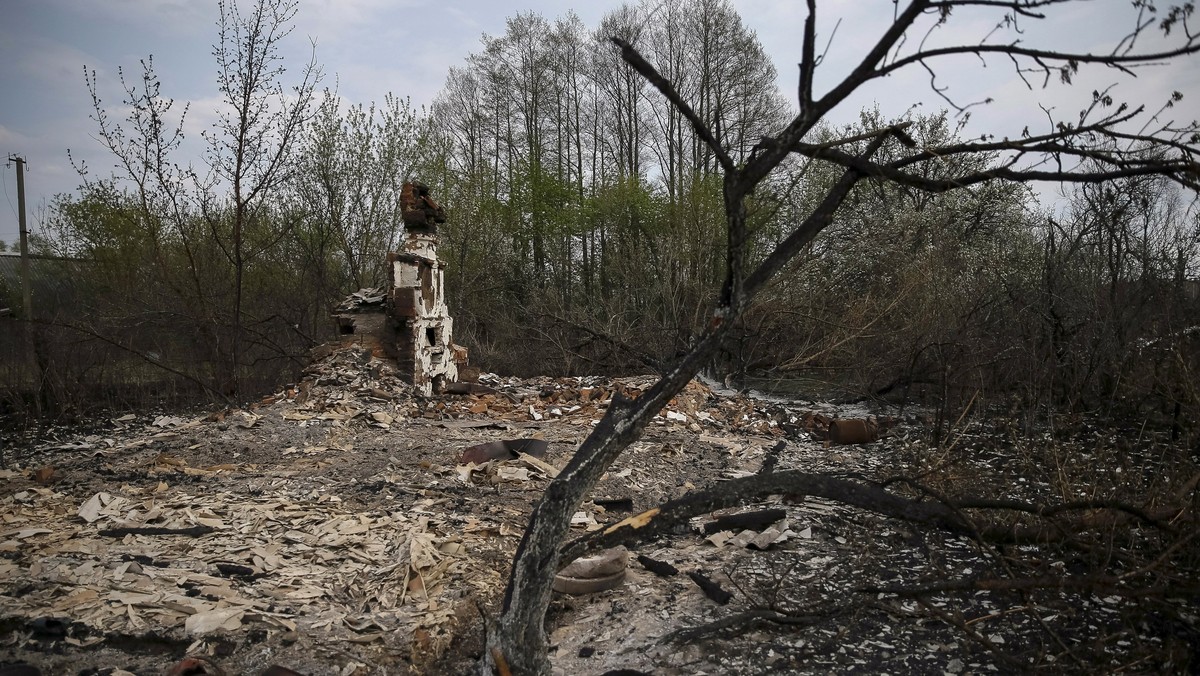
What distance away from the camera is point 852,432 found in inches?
315

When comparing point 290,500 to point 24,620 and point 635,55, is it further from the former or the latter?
point 635,55

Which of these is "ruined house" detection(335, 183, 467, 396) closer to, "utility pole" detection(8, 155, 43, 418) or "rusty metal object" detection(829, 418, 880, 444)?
"utility pole" detection(8, 155, 43, 418)

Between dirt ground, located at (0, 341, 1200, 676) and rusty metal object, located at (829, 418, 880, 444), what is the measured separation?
0.43 m

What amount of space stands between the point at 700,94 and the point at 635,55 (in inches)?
807

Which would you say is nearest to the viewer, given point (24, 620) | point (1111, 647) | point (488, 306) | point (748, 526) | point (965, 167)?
point (1111, 647)

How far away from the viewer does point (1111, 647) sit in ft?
10.3

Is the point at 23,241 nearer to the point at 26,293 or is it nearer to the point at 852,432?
the point at 26,293

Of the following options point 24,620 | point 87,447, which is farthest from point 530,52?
point 24,620

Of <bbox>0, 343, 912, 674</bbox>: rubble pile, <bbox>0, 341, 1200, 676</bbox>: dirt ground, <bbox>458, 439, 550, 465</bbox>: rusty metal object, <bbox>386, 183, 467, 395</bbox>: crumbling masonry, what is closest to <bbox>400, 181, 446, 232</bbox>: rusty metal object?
<bbox>386, 183, 467, 395</bbox>: crumbling masonry

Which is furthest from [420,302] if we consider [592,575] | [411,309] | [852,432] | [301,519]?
[592,575]

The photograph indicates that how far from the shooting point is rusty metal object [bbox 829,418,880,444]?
8.00 m

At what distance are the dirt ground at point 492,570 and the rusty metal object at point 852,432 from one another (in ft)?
1.40

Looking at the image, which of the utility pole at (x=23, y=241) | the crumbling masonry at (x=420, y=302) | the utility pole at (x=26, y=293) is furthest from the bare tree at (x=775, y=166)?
the utility pole at (x=23, y=241)

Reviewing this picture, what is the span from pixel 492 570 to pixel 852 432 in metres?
5.19
